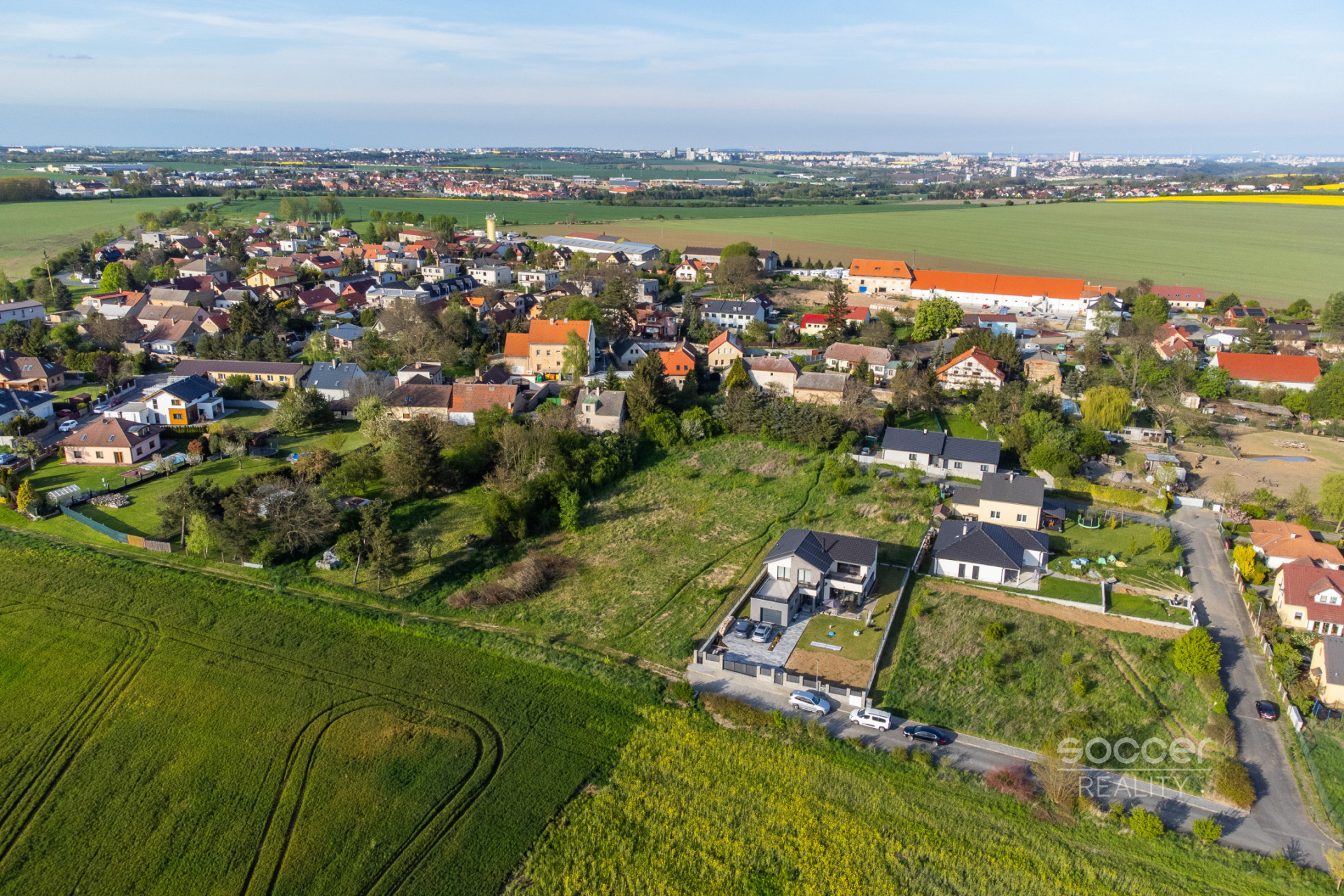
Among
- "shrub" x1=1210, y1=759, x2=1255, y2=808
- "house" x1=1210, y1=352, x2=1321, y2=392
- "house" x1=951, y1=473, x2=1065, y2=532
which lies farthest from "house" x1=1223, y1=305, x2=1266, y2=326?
"shrub" x1=1210, y1=759, x2=1255, y2=808

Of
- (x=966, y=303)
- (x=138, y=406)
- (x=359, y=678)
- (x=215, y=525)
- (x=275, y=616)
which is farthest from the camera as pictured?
(x=966, y=303)

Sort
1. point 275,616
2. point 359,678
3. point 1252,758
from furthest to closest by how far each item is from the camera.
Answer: point 275,616 → point 359,678 → point 1252,758

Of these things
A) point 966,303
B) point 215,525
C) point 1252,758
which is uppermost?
point 966,303

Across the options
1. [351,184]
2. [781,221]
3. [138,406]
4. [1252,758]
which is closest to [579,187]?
[351,184]

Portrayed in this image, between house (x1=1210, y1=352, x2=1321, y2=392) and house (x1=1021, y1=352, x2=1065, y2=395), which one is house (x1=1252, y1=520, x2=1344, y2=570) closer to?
house (x1=1021, y1=352, x2=1065, y2=395)

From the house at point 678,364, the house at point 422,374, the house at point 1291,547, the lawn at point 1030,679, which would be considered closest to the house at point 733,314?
the house at point 678,364

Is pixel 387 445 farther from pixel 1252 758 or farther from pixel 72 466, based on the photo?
pixel 1252 758

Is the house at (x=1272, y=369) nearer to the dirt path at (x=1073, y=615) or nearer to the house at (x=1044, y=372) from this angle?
the house at (x=1044, y=372)
